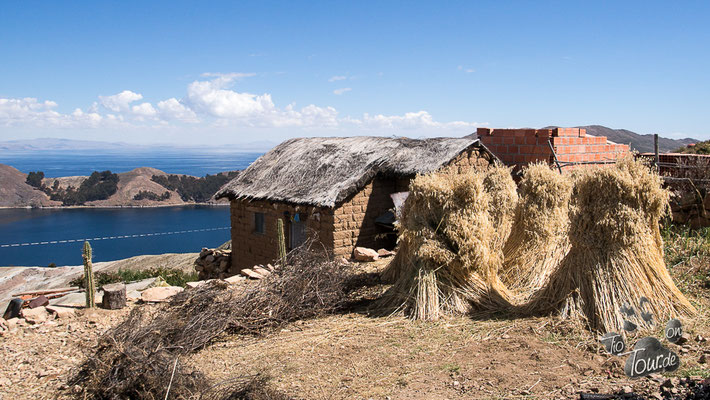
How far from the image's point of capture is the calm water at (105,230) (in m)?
38.8

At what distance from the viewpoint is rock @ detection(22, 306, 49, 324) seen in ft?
24.0

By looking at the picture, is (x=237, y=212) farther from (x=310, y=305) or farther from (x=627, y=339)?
(x=627, y=339)

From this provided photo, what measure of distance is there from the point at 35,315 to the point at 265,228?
5836mm

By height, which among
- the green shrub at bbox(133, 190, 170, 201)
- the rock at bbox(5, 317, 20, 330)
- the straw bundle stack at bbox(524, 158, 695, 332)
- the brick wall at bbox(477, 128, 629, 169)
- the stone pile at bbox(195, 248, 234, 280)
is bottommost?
the green shrub at bbox(133, 190, 170, 201)

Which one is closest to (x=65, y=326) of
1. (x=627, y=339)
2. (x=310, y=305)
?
(x=310, y=305)

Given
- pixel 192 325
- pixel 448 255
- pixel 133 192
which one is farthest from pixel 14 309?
pixel 133 192

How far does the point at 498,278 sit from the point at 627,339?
198 centimetres

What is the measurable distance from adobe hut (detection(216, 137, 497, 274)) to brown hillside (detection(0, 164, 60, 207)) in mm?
50540

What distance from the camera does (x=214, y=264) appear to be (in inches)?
577

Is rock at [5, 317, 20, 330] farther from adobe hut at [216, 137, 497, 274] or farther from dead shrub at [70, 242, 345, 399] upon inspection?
adobe hut at [216, 137, 497, 274]

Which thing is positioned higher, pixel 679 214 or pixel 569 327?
pixel 679 214

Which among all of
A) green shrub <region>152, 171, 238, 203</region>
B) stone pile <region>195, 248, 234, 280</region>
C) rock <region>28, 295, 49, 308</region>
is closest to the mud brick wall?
stone pile <region>195, 248, 234, 280</region>

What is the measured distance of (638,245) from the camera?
514 centimetres

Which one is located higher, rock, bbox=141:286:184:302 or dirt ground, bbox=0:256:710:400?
dirt ground, bbox=0:256:710:400
